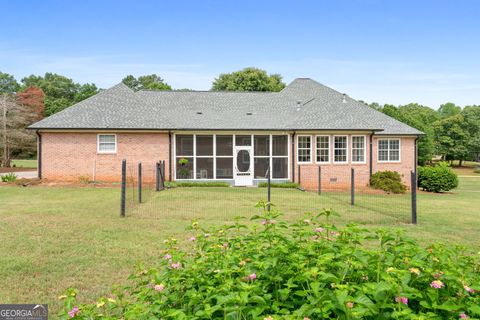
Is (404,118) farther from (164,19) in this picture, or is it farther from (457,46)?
(164,19)

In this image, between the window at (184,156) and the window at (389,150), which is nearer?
the window at (184,156)

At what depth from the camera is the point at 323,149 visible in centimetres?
2419

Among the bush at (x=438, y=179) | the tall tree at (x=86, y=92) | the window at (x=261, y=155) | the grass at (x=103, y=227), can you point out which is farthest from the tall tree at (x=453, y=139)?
the grass at (x=103, y=227)

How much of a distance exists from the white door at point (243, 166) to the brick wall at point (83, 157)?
498 cm

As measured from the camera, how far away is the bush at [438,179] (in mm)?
23828

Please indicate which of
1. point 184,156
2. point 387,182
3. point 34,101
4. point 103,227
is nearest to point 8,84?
point 34,101

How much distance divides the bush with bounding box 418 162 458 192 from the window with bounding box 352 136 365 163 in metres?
3.86

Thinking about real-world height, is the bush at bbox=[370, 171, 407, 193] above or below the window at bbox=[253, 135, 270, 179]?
below

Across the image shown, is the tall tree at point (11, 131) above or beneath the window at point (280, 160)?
above

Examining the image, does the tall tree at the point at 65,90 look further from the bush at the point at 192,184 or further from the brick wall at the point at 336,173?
the brick wall at the point at 336,173

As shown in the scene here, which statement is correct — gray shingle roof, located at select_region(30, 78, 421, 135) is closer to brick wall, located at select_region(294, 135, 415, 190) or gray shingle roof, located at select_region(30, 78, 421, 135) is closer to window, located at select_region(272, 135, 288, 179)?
window, located at select_region(272, 135, 288, 179)

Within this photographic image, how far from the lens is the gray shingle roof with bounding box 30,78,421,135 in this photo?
945 inches

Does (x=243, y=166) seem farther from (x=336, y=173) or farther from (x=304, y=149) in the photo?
(x=336, y=173)

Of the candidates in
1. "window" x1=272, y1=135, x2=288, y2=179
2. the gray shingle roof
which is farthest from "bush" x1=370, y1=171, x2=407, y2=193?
"window" x1=272, y1=135, x2=288, y2=179
